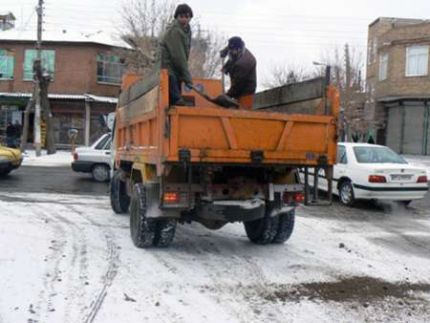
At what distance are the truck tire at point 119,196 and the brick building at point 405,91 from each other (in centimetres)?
2864

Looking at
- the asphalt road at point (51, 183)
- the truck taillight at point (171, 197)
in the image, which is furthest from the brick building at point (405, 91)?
the truck taillight at point (171, 197)

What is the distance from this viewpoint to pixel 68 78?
3753 cm

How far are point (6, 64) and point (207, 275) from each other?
34.3 meters

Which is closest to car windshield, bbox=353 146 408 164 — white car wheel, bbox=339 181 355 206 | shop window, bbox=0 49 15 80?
white car wheel, bbox=339 181 355 206

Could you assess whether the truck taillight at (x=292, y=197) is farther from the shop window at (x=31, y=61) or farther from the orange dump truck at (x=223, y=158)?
the shop window at (x=31, y=61)

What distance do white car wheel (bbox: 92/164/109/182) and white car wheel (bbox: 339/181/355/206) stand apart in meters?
7.40

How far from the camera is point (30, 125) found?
38750mm

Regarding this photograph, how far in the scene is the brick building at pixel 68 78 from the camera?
37344 millimetres

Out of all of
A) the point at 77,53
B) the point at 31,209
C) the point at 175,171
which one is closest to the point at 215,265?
the point at 175,171

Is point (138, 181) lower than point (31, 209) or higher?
higher

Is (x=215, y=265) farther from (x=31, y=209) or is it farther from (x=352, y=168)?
(x=352, y=168)

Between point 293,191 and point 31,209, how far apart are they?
5.63 metres

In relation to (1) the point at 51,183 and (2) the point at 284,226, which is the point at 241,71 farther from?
(1) the point at 51,183

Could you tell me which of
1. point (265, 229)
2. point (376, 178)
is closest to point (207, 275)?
point (265, 229)
